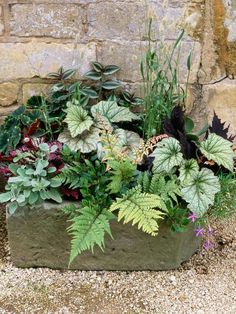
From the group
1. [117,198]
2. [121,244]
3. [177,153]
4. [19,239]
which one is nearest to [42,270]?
[19,239]

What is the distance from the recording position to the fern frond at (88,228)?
7.28 ft

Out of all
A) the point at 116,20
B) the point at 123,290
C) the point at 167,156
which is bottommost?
the point at 123,290

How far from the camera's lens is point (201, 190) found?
7.87ft

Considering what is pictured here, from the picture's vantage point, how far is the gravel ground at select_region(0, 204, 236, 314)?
2398 mm

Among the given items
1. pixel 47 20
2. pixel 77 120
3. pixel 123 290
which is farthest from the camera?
pixel 47 20

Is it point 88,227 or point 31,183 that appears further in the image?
point 31,183

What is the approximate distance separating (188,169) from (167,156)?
117 millimetres

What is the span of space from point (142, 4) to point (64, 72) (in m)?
0.55

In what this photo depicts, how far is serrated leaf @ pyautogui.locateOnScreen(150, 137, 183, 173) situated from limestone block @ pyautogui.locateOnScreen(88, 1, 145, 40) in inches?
25.6

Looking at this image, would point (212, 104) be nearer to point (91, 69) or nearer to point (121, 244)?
point (91, 69)

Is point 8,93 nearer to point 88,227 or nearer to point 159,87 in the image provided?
point 159,87

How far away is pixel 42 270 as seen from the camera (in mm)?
2615

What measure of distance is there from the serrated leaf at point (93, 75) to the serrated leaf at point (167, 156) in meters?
0.56

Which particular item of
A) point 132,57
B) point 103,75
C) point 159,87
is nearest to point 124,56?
point 132,57
